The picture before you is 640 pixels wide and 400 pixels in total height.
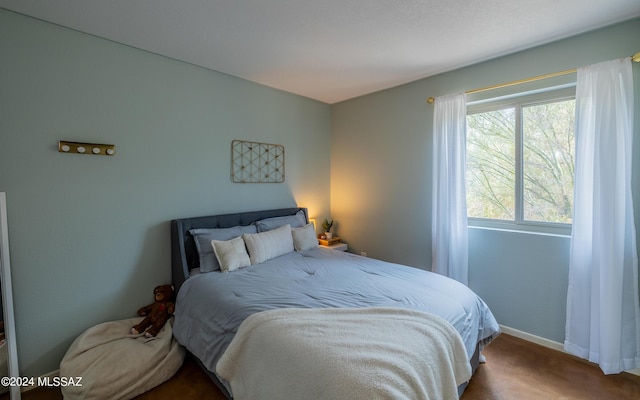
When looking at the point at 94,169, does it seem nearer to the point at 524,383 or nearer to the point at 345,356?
the point at 345,356

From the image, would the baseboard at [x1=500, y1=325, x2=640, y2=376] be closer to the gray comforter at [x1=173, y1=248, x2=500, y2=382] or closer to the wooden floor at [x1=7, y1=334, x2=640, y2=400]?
the wooden floor at [x1=7, y1=334, x2=640, y2=400]

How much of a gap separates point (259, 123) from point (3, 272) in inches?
96.2

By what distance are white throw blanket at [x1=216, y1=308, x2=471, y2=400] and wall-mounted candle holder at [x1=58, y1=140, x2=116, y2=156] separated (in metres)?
1.81

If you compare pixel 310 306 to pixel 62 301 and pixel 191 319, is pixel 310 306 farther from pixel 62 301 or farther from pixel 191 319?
pixel 62 301

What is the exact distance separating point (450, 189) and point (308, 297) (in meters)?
1.86

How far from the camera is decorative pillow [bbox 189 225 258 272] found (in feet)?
8.36

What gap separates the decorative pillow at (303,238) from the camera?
10.3ft

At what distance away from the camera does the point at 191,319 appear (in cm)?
213

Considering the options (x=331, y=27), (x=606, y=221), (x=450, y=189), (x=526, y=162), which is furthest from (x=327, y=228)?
(x=606, y=221)

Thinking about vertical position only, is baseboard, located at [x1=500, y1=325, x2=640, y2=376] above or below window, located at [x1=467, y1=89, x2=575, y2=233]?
below

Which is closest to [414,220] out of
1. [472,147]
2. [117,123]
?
[472,147]

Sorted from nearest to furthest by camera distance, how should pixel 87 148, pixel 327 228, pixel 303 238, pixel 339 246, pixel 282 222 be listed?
pixel 87 148 → pixel 303 238 → pixel 282 222 → pixel 339 246 → pixel 327 228

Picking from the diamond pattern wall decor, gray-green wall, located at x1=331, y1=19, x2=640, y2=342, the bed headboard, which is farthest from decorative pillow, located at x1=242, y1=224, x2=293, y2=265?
gray-green wall, located at x1=331, y1=19, x2=640, y2=342

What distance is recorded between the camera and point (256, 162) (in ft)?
11.0
